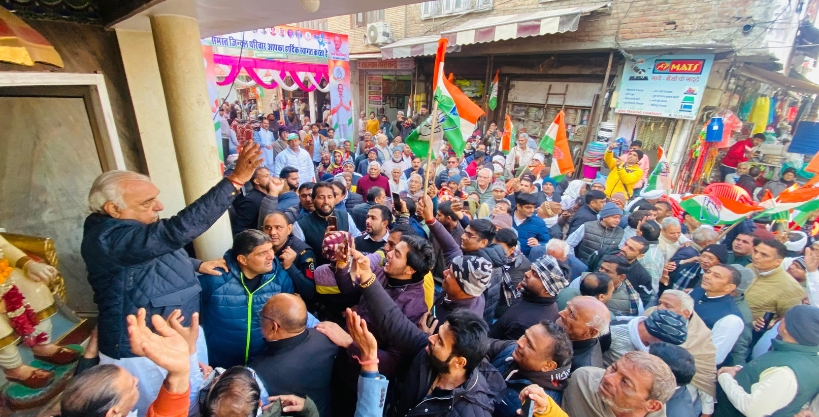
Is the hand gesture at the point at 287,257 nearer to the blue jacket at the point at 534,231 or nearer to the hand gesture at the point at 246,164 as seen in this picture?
the hand gesture at the point at 246,164

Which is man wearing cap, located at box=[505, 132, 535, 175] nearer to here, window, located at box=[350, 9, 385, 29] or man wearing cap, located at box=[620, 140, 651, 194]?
man wearing cap, located at box=[620, 140, 651, 194]

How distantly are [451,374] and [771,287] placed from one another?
3.51 meters

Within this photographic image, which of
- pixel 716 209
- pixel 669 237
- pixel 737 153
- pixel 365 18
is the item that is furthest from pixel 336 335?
pixel 365 18

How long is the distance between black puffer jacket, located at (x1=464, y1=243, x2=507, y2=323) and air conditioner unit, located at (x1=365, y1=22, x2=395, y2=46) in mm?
13335

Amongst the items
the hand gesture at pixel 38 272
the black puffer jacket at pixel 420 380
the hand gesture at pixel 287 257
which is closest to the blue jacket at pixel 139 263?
the hand gesture at pixel 287 257

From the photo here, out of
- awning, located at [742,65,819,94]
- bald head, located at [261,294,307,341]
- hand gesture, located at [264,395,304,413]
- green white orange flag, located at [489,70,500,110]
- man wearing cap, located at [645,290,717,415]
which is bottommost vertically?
man wearing cap, located at [645,290,717,415]

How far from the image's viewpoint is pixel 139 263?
1.84 metres

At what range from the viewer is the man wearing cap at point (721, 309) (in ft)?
8.88

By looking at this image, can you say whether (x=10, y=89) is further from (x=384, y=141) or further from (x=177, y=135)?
(x=384, y=141)

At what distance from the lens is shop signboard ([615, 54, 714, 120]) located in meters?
7.79

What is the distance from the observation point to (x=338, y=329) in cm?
202

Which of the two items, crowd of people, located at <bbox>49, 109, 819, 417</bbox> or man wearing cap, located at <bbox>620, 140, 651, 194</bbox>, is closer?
crowd of people, located at <bbox>49, 109, 819, 417</bbox>

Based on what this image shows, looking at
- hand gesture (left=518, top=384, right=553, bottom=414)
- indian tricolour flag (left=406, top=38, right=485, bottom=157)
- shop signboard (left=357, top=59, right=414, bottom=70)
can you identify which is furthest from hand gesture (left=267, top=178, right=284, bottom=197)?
shop signboard (left=357, top=59, right=414, bottom=70)

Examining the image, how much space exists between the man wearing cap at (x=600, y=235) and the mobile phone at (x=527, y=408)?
3012 mm
